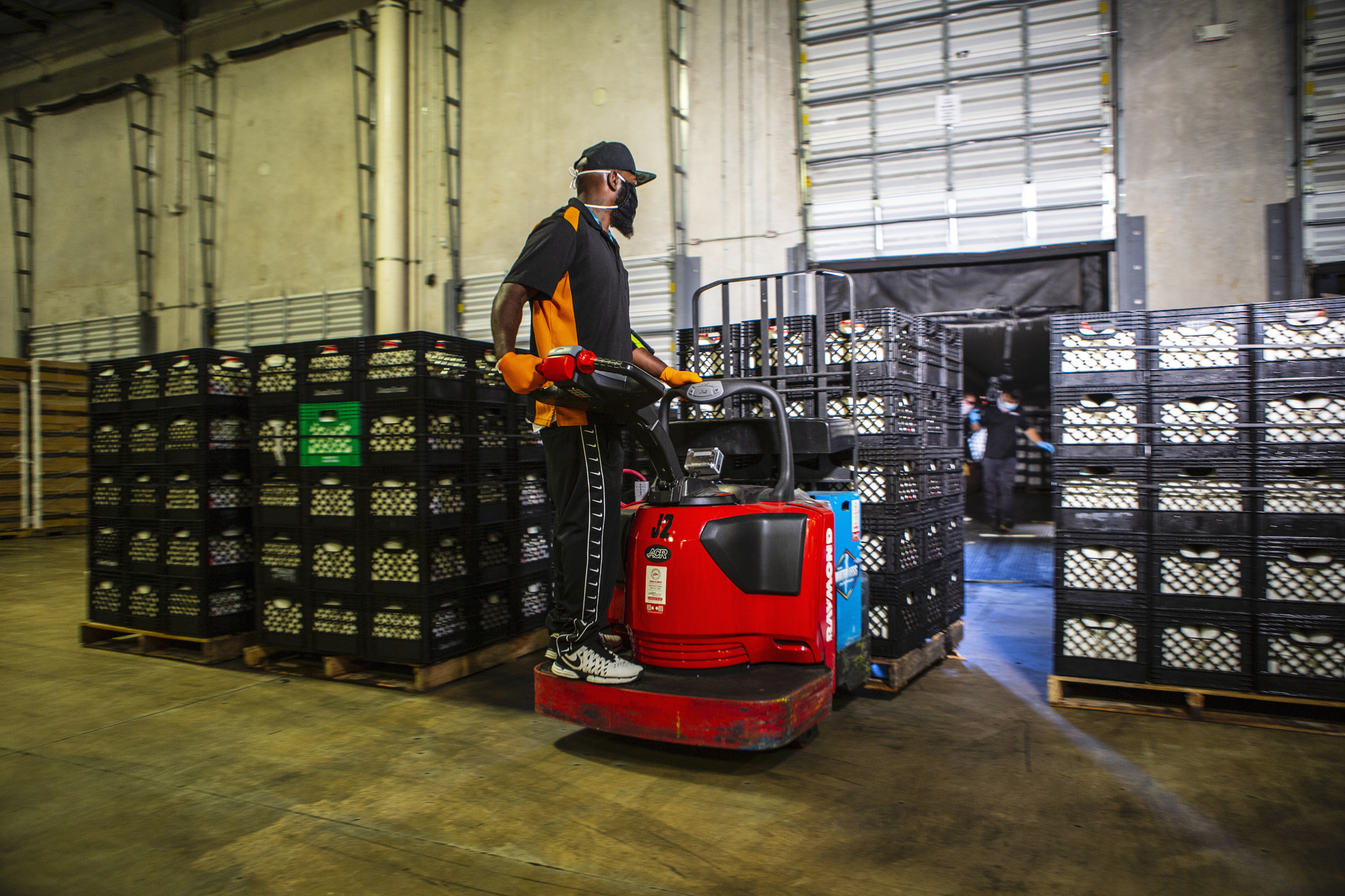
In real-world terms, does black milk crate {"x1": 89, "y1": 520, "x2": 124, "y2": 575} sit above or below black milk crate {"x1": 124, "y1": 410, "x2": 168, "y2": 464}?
below

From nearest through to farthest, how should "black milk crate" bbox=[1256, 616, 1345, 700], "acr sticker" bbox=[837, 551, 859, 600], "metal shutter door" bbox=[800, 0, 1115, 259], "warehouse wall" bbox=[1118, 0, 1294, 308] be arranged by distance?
"black milk crate" bbox=[1256, 616, 1345, 700] < "acr sticker" bbox=[837, 551, 859, 600] < "warehouse wall" bbox=[1118, 0, 1294, 308] < "metal shutter door" bbox=[800, 0, 1115, 259]

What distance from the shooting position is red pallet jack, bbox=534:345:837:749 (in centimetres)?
306

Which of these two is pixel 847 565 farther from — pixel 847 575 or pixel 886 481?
pixel 886 481

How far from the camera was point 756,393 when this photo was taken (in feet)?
11.5

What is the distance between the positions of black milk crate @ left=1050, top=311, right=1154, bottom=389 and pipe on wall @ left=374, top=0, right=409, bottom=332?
27.6 ft

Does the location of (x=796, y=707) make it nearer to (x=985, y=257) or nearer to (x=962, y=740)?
(x=962, y=740)

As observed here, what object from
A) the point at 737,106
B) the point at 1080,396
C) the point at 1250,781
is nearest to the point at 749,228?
the point at 737,106

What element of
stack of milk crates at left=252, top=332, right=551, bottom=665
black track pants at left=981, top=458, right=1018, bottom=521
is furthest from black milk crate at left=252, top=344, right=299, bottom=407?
black track pants at left=981, top=458, right=1018, bottom=521

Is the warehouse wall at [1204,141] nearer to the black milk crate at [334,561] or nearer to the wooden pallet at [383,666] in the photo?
the wooden pallet at [383,666]

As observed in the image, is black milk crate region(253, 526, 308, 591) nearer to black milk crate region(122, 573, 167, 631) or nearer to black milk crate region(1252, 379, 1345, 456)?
black milk crate region(122, 573, 167, 631)

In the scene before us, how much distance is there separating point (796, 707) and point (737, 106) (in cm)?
756

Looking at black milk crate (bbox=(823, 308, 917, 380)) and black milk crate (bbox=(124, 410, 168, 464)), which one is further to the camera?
black milk crate (bbox=(124, 410, 168, 464))

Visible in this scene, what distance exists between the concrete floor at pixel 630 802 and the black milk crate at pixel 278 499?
1.09m

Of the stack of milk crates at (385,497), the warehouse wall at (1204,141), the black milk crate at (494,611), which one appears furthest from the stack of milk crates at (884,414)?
the warehouse wall at (1204,141)
